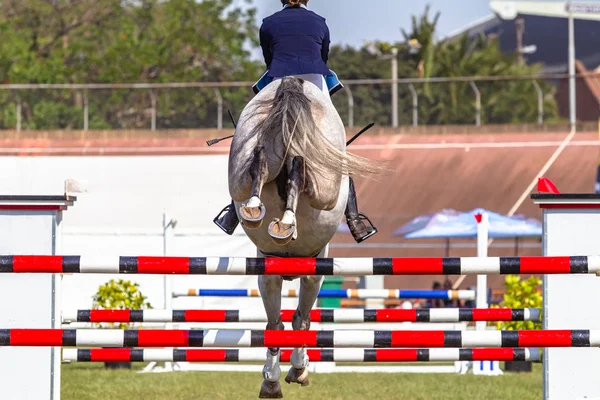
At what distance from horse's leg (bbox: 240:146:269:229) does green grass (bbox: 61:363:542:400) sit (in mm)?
4282

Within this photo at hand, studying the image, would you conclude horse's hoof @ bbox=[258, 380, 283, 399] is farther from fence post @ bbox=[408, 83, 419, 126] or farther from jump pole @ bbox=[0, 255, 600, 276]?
fence post @ bbox=[408, 83, 419, 126]

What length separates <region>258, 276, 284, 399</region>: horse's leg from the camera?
617cm

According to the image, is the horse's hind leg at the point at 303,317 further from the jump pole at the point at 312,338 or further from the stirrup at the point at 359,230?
the jump pole at the point at 312,338

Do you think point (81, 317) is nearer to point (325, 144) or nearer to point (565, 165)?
point (325, 144)

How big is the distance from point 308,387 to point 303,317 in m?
3.79

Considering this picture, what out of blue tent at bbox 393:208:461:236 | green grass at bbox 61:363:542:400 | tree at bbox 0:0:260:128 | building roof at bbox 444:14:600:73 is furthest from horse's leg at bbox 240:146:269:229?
building roof at bbox 444:14:600:73

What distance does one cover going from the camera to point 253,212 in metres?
4.92

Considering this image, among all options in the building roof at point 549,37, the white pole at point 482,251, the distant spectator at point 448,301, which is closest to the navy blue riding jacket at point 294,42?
the white pole at point 482,251

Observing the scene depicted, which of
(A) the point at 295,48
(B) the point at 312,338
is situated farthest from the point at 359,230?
(A) the point at 295,48

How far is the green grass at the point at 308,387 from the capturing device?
363 inches

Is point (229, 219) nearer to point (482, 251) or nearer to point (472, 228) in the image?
point (482, 251)

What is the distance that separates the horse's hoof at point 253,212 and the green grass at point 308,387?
4333 mm

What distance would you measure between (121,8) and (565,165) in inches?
923

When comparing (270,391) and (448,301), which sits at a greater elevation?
(270,391)
